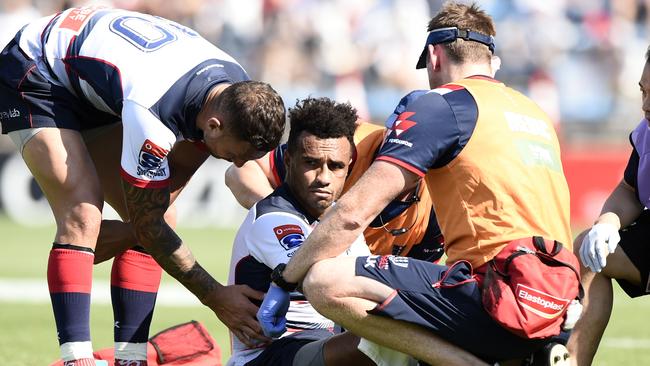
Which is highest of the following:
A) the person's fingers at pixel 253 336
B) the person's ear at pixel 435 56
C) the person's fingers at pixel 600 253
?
the person's ear at pixel 435 56

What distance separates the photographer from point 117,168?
5.96 m

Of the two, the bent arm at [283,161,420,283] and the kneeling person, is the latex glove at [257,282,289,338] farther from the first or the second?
the bent arm at [283,161,420,283]

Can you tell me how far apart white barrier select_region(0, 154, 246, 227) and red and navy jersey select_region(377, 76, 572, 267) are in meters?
11.1

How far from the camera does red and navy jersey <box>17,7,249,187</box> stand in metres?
4.97

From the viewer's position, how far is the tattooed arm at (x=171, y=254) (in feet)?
16.2

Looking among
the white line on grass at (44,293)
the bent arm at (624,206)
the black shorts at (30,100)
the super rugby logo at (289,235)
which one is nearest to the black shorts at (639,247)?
the bent arm at (624,206)

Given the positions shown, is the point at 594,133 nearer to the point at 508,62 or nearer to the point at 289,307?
the point at 508,62

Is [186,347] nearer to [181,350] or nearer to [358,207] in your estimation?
[181,350]

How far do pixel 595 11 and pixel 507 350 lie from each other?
1418 cm

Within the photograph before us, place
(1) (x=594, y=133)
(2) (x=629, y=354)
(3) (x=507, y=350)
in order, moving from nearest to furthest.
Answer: (3) (x=507, y=350) → (2) (x=629, y=354) → (1) (x=594, y=133)

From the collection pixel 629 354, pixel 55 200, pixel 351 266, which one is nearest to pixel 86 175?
pixel 55 200

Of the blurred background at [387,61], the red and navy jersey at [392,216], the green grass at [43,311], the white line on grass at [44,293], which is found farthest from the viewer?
the blurred background at [387,61]

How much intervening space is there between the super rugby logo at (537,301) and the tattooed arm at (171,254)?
1313mm

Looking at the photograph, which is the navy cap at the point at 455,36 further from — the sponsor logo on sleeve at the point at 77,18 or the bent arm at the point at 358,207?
the sponsor logo on sleeve at the point at 77,18
